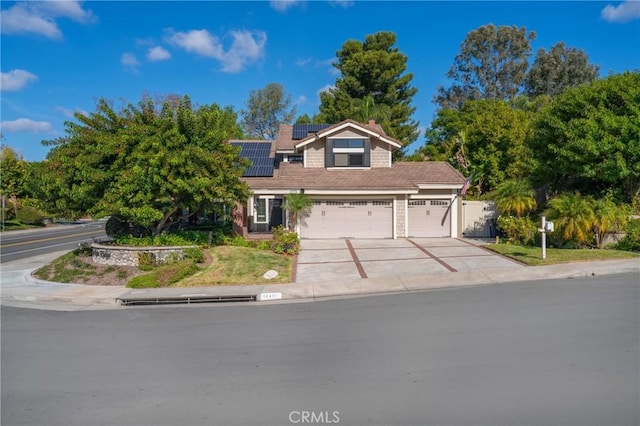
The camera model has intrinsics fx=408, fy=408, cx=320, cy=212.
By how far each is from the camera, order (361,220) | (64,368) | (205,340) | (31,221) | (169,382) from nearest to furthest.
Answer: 1. (169,382)
2. (64,368)
3. (205,340)
4. (361,220)
5. (31,221)

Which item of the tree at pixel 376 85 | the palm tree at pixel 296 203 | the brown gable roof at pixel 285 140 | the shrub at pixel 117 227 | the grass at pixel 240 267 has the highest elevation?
the tree at pixel 376 85

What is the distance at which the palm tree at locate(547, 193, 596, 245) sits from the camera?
16406mm

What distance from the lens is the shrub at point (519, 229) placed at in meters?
18.2

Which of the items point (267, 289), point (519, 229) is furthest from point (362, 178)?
point (267, 289)

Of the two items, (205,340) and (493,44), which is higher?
(493,44)

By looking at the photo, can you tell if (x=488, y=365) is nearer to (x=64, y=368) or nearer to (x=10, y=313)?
(x=64, y=368)

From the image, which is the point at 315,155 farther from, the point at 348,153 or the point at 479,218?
the point at 479,218

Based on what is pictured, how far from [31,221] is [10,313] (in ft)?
116

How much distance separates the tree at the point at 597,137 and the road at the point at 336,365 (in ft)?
31.4

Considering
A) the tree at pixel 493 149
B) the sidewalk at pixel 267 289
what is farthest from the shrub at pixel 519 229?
the tree at pixel 493 149

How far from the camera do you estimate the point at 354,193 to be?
20953 millimetres

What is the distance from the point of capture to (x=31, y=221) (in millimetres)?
38969

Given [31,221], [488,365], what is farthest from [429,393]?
[31,221]

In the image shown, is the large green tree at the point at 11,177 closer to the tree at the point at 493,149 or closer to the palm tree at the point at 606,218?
the tree at the point at 493,149
